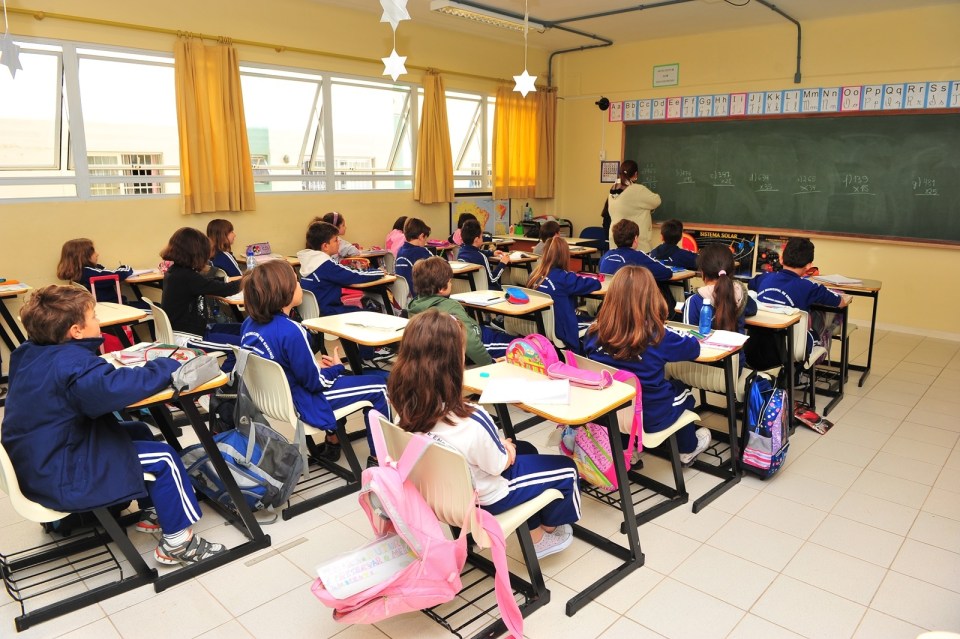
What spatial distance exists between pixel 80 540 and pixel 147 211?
370 cm

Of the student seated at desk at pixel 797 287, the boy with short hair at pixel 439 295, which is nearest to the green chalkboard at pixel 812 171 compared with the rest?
the student seated at desk at pixel 797 287

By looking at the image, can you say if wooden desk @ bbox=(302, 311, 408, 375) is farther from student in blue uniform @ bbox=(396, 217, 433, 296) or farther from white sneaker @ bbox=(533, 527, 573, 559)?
student in blue uniform @ bbox=(396, 217, 433, 296)

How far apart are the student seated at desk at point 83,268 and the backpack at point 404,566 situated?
3.84 metres

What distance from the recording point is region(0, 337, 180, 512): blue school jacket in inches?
86.9

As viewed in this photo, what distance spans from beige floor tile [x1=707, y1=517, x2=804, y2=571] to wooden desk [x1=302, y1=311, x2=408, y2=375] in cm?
179

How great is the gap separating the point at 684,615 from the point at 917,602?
91 centimetres

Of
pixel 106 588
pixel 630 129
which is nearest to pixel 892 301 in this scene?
pixel 630 129

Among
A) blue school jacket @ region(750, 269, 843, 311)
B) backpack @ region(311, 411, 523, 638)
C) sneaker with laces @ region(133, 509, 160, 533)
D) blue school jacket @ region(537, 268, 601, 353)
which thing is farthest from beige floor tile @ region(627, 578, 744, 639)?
blue school jacket @ region(750, 269, 843, 311)

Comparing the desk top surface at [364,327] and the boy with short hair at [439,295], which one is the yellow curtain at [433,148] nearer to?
the desk top surface at [364,327]

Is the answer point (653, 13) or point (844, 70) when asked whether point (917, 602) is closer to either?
point (844, 70)

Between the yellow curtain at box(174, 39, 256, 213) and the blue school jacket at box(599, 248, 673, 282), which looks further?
the yellow curtain at box(174, 39, 256, 213)

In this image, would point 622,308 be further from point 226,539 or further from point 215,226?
point 215,226

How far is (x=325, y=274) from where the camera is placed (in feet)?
15.6

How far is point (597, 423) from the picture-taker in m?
2.70
